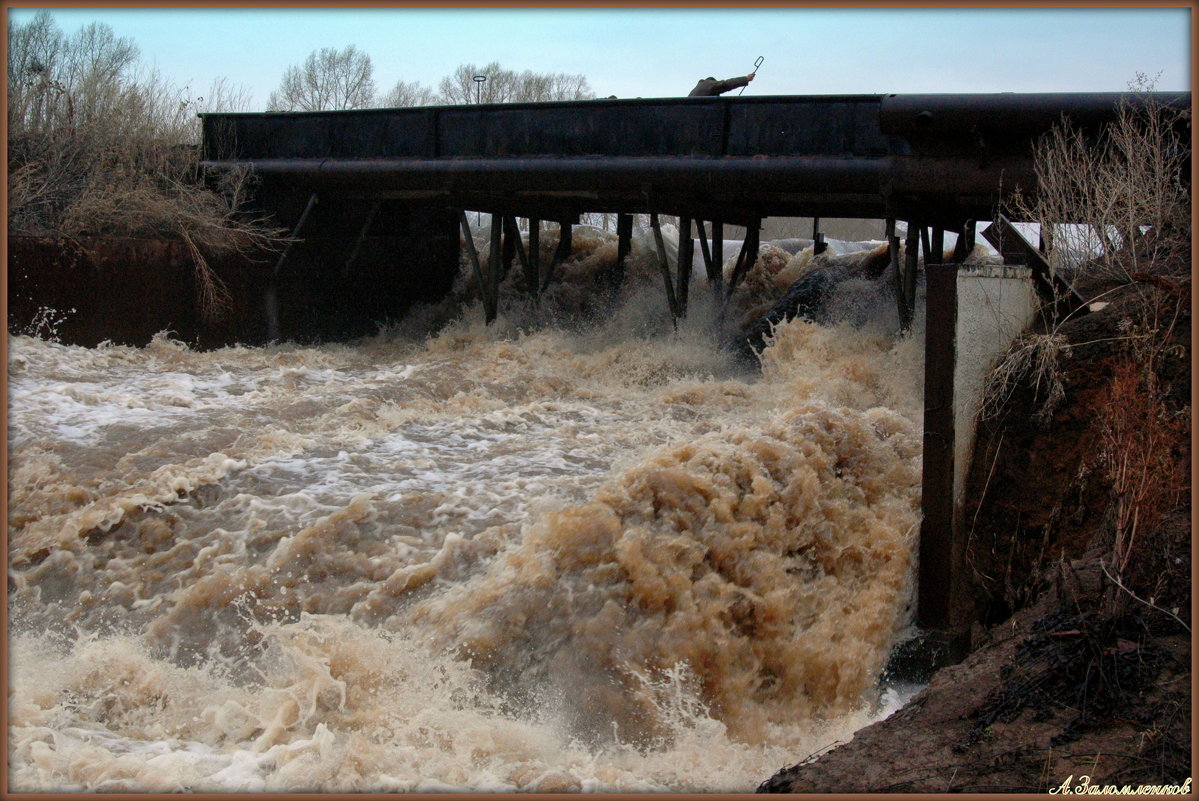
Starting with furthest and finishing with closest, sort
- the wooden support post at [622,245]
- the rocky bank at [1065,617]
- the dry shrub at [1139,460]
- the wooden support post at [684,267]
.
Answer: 1. the wooden support post at [622,245]
2. the wooden support post at [684,267]
3. the dry shrub at [1139,460]
4. the rocky bank at [1065,617]

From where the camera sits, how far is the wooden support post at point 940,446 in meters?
6.97

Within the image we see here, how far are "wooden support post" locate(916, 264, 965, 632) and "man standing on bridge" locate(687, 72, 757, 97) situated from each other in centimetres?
657

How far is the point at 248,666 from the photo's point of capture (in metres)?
5.30

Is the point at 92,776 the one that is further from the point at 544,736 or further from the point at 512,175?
the point at 512,175

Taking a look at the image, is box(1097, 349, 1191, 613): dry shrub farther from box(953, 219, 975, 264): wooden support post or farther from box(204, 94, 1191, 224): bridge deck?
box(953, 219, 975, 264): wooden support post

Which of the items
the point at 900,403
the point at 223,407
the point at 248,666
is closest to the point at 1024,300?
the point at 900,403

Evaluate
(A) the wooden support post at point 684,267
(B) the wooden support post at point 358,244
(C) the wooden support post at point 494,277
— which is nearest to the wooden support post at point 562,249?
(C) the wooden support post at point 494,277

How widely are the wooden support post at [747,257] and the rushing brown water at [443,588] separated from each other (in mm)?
5956

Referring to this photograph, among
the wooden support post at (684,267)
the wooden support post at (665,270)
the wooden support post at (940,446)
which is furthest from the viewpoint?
the wooden support post at (684,267)

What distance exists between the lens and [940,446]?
Result: 280 inches

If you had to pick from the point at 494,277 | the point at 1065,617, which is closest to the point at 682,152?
the point at 494,277

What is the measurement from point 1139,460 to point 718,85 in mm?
8699

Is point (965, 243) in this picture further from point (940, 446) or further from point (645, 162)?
point (940, 446)

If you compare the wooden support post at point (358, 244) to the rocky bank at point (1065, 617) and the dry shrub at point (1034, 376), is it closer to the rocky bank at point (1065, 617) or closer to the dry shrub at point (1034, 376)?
the dry shrub at point (1034, 376)
